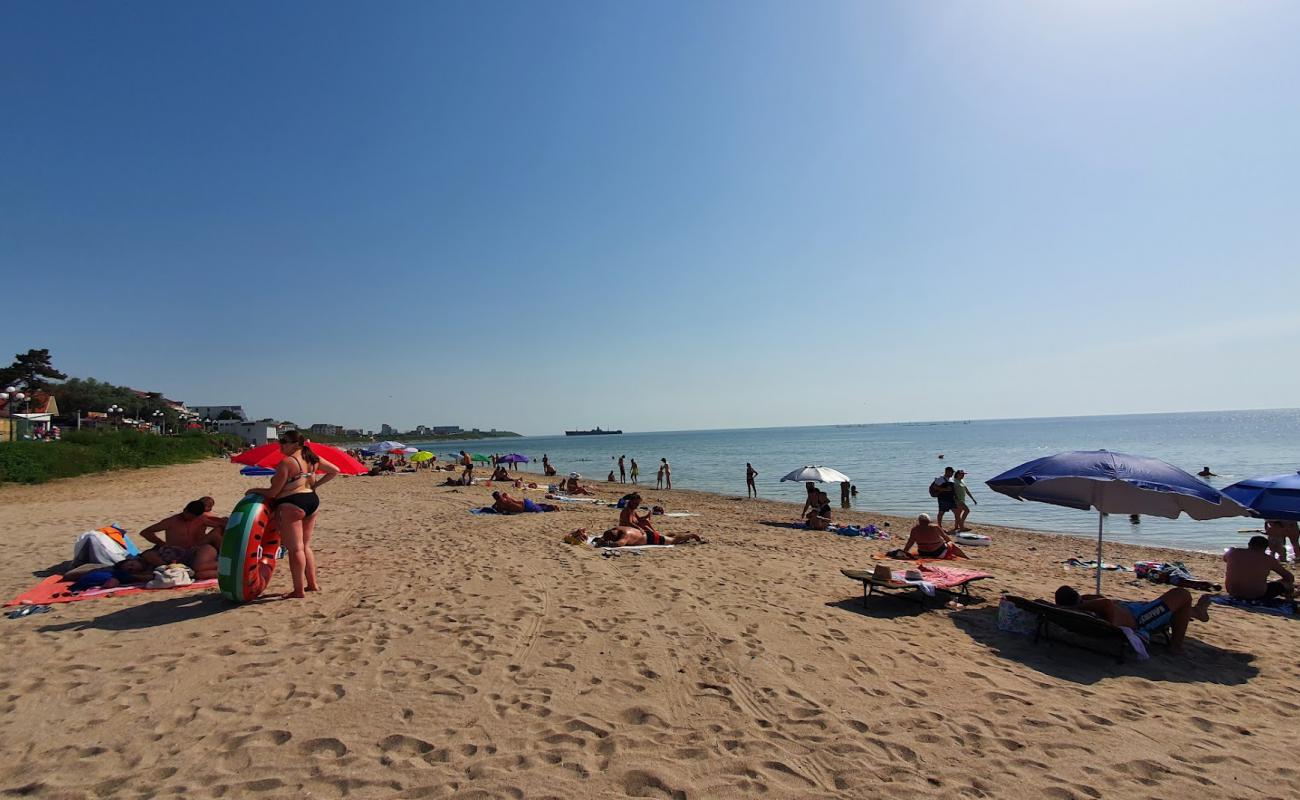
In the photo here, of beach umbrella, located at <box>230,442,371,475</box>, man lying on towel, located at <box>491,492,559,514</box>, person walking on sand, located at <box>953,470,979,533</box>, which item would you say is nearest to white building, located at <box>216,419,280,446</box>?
man lying on towel, located at <box>491,492,559,514</box>

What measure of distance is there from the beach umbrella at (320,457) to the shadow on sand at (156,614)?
167 centimetres

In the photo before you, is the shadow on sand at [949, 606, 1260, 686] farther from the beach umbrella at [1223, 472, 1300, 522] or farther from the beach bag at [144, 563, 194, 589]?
the beach bag at [144, 563, 194, 589]

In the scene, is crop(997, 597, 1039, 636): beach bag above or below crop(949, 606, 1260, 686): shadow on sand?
above

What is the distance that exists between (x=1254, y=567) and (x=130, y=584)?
12.7 m

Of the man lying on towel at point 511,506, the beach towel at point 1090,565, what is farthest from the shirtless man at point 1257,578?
the man lying on towel at point 511,506

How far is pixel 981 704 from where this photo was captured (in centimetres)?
408

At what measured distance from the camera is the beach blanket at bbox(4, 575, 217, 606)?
5.95 metres

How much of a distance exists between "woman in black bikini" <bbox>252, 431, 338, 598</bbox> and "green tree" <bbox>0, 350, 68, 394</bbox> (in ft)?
211

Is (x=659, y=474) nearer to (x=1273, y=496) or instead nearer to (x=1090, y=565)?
(x=1090, y=565)

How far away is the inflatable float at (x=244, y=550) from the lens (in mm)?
5707

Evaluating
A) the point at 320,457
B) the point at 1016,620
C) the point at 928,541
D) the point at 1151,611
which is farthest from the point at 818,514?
the point at 320,457

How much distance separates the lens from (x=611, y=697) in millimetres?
4020

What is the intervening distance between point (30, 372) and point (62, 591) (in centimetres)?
6505

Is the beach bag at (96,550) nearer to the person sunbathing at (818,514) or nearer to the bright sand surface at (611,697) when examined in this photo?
the bright sand surface at (611,697)
